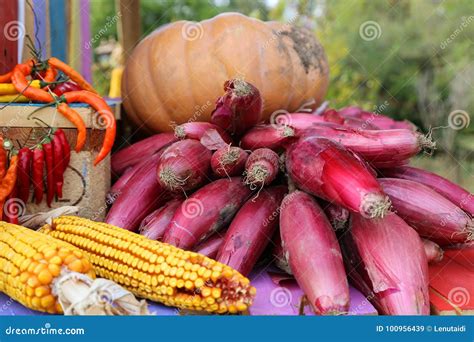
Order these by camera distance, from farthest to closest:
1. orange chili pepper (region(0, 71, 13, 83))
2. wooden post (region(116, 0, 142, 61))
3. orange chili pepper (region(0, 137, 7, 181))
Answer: wooden post (region(116, 0, 142, 61)), orange chili pepper (region(0, 71, 13, 83)), orange chili pepper (region(0, 137, 7, 181))

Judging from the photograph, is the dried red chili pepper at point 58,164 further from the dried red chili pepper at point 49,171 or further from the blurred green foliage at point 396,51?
the blurred green foliage at point 396,51

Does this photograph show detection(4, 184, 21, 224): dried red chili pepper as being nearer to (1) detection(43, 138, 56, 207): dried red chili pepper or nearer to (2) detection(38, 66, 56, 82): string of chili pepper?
(1) detection(43, 138, 56, 207): dried red chili pepper

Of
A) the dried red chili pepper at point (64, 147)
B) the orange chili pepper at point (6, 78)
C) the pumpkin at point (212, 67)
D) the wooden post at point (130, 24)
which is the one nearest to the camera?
the dried red chili pepper at point (64, 147)

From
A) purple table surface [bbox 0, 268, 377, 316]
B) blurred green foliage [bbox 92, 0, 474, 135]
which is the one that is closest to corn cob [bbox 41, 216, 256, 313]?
purple table surface [bbox 0, 268, 377, 316]

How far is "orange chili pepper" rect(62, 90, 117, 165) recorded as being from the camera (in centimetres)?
215

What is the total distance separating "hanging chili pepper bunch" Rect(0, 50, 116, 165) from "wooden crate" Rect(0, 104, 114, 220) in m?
0.03

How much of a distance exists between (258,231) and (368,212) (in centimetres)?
A: 39

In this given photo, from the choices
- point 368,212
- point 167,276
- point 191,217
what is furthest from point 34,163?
point 368,212

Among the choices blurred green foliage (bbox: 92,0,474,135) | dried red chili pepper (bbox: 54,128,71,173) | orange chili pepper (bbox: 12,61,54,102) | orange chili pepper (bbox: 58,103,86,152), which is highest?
orange chili pepper (bbox: 12,61,54,102)

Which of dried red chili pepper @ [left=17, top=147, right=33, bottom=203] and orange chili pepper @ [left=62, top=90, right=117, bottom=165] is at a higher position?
orange chili pepper @ [left=62, top=90, right=117, bottom=165]

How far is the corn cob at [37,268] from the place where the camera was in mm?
1465

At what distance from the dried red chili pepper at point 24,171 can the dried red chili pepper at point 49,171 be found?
6 cm

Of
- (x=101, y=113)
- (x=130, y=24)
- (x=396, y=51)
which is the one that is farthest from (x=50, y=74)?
Answer: (x=396, y=51)

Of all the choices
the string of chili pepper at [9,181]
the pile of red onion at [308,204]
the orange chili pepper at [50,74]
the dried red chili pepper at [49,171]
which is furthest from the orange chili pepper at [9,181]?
the orange chili pepper at [50,74]
